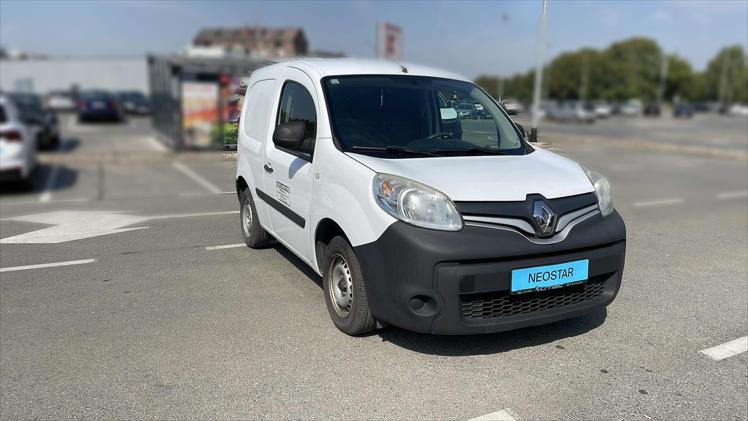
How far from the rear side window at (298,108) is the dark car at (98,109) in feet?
90.7

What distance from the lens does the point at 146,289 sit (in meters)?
4.36

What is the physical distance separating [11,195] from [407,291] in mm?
9941

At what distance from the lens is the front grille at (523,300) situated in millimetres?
3041

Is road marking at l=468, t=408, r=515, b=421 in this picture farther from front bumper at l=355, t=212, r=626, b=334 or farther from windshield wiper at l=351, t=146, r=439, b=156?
windshield wiper at l=351, t=146, r=439, b=156


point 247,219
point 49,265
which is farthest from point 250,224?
point 49,265

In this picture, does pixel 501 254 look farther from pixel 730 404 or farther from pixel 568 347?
pixel 730 404

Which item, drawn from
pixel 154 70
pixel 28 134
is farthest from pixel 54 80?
pixel 28 134

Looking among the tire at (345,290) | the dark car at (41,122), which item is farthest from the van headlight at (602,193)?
the dark car at (41,122)

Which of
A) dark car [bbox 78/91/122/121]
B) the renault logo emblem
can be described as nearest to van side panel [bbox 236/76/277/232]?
the renault logo emblem

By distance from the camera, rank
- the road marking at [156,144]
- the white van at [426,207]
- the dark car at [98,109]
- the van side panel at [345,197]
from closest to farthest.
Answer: the white van at [426,207] → the van side panel at [345,197] → the road marking at [156,144] → the dark car at [98,109]

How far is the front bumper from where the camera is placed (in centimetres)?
290

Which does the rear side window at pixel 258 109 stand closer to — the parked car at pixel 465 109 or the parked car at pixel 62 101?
the parked car at pixel 465 109

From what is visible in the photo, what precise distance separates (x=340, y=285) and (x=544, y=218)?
4.30 feet

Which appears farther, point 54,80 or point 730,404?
point 54,80
